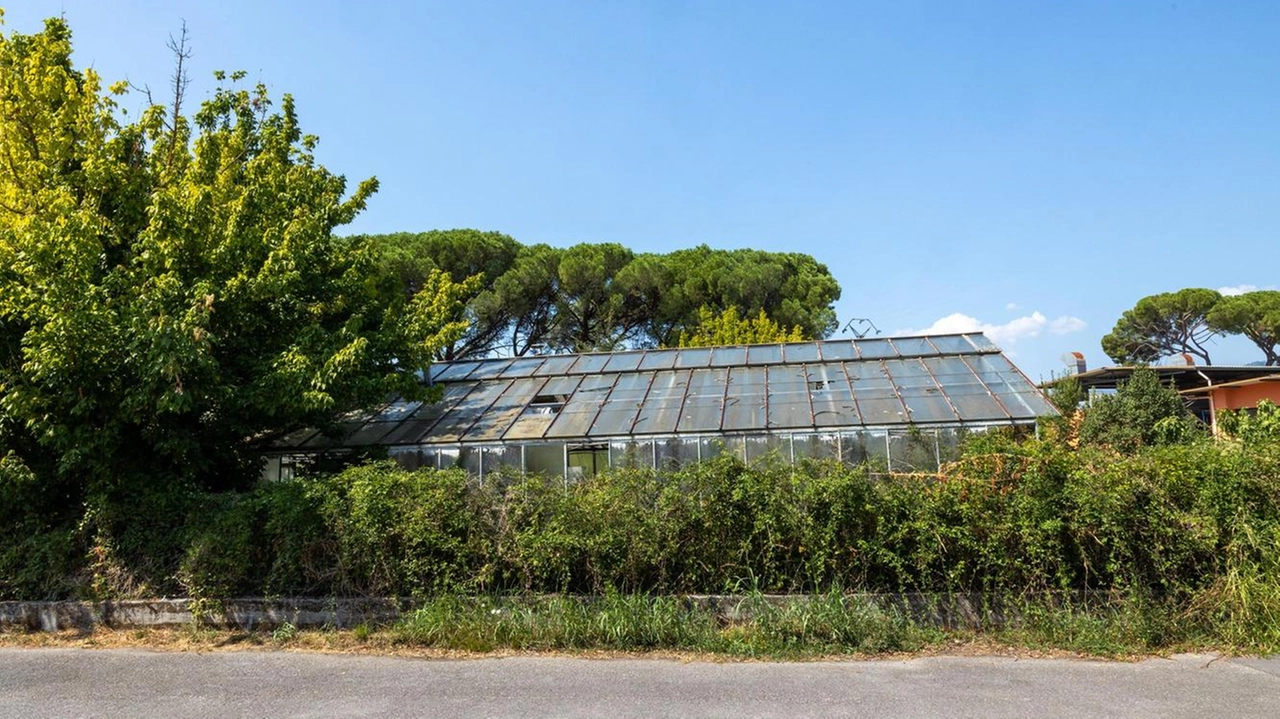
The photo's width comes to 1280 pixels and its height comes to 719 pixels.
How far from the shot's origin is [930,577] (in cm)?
741

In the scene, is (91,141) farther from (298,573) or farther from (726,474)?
(726,474)

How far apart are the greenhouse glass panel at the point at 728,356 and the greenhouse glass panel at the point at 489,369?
500 cm

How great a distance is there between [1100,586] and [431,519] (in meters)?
6.75

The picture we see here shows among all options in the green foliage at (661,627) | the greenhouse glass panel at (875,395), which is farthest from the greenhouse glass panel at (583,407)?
the green foliage at (661,627)

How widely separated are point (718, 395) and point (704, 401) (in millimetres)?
401

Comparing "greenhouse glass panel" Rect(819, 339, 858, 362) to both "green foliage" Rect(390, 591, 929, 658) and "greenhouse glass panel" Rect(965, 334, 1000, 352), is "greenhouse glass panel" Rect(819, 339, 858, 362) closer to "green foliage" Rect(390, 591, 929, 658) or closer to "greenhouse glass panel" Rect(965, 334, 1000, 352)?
"greenhouse glass panel" Rect(965, 334, 1000, 352)

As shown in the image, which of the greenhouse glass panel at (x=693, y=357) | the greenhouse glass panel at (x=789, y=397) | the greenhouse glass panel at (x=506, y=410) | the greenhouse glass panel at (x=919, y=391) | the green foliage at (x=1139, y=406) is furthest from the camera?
the green foliage at (x=1139, y=406)

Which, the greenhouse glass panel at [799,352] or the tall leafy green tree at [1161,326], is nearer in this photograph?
the greenhouse glass panel at [799,352]

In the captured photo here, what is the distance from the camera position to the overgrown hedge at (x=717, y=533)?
709 cm

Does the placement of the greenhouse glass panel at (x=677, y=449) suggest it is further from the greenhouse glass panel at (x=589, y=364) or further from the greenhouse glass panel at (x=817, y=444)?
the greenhouse glass panel at (x=589, y=364)


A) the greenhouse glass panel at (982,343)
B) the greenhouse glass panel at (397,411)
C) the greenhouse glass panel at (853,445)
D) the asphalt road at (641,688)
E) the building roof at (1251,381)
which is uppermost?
the greenhouse glass panel at (982,343)

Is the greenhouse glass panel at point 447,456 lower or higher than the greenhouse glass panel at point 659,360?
lower

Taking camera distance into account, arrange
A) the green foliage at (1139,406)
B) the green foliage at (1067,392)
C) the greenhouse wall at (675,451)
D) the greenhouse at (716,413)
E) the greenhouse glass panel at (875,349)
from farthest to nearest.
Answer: the green foliage at (1067,392), the green foliage at (1139,406), the greenhouse glass panel at (875,349), the greenhouse at (716,413), the greenhouse wall at (675,451)

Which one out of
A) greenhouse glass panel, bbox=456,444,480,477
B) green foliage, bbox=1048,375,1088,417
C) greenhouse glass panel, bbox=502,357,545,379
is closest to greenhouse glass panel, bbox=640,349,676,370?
greenhouse glass panel, bbox=502,357,545,379
